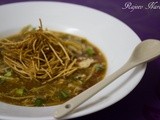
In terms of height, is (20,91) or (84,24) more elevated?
(84,24)

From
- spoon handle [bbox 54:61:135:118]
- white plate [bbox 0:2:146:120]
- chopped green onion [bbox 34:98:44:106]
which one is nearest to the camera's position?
spoon handle [bbox 54:61:135:118]

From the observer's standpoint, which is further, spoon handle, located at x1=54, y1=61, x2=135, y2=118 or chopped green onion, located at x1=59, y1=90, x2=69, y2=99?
chopped green onion, located at x1=59, y1=90, x2=69, y2=99

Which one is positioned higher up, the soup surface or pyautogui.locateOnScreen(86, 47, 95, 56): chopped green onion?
pyautogui.locateOnScreen(86, 47, 95, 56): chopped green onion

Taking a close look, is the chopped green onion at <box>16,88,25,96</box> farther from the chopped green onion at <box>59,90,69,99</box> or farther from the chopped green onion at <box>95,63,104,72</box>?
the chopped green onion at <box>95,63,104,72</box>

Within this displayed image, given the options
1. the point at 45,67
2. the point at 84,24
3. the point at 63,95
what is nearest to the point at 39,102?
the point at 63,95

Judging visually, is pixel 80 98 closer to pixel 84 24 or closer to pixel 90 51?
pixel 90 51

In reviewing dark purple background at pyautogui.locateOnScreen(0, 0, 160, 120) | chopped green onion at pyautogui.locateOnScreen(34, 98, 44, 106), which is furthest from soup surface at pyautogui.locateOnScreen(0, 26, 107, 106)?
dark purple background at pyautogui.locateOnScreen(0, 0, 160, 120)

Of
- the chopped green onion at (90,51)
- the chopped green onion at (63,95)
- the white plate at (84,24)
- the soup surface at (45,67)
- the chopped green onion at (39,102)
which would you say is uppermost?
the white plate at (84,24)

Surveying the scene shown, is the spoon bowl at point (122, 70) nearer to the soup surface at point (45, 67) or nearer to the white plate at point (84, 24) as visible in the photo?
the white plate at point (84, 24)

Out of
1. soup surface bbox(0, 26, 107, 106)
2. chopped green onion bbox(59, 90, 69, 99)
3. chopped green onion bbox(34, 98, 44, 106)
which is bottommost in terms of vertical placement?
chopped green onion bbox(34, 98, 44, 106)

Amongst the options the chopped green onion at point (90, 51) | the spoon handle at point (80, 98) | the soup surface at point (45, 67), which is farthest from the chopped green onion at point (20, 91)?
the chopped green onion at point (90, 51)
